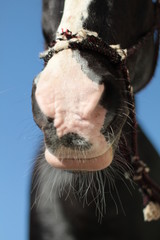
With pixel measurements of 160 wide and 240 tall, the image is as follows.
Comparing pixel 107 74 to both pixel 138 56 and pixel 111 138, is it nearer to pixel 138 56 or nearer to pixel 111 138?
pixel 111 138

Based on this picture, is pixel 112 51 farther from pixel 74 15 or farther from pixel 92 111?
pixel 92 111

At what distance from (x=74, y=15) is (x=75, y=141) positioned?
638 millimetres

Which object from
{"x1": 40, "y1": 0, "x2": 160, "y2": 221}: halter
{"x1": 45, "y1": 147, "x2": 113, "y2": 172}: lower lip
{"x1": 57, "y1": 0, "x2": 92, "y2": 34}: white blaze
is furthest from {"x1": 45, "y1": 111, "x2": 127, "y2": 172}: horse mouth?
{"x1": 57, "y1": 0, "x2": 92, "y2": 34}: white blaze

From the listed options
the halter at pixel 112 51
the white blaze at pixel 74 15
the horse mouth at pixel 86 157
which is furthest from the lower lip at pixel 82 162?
the white blaze at pixel 74 15

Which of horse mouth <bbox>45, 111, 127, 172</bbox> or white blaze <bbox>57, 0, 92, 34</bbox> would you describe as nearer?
horse mouth <bbox>45, 111, 127, 172</bbox>

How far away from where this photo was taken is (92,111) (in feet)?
4.83

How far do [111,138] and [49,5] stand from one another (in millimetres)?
1065

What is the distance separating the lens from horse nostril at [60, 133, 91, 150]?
1494 millimetres

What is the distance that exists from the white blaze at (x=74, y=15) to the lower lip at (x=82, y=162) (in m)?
0.58

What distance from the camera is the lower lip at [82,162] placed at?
158 cm

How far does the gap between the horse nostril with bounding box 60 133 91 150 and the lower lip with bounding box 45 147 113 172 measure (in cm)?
9

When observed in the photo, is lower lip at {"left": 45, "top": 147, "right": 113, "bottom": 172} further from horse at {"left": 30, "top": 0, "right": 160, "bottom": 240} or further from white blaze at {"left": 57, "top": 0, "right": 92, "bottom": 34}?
white blaze at {"left": 57, "top": 0, "right": 92, "bottom": 34}

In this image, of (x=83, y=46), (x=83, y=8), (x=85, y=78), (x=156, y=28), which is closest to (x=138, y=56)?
(x=156, y=28)

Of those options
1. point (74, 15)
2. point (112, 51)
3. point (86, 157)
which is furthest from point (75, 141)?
point (74, 15)
